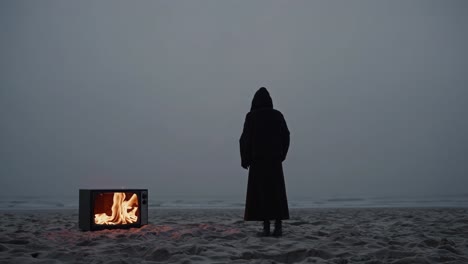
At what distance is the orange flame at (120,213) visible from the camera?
591 centimetres

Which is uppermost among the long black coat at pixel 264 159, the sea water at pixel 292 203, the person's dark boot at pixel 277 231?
the long black coat at pixel 264 159

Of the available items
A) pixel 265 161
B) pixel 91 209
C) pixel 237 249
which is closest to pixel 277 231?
pixel 265 161

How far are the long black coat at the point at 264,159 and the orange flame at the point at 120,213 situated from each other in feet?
5.95

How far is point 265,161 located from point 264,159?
0.11 ft

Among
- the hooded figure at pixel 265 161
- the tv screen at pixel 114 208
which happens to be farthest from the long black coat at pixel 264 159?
the tv screen at pixel 114 208

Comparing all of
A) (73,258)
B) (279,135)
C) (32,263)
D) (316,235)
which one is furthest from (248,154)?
(32,263)

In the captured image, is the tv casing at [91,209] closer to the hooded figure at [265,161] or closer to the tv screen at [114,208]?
the tv screen at [114,208]

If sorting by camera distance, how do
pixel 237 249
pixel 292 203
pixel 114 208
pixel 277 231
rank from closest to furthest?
pixel 237 249, pixel 277 231, pixel 114 208, pixel 292 203

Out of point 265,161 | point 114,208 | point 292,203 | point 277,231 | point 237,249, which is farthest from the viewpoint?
point 292,203

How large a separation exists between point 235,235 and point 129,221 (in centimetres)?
182

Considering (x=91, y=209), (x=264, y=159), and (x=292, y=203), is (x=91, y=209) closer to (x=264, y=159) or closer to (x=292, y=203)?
(x=264, y=159)

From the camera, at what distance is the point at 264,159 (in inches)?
225

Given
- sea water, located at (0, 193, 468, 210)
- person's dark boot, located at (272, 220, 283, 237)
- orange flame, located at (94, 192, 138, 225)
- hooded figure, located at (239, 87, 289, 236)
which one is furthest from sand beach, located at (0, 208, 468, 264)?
sea water, located at (0, 193, 468, 210)

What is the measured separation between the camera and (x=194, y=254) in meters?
3.85
